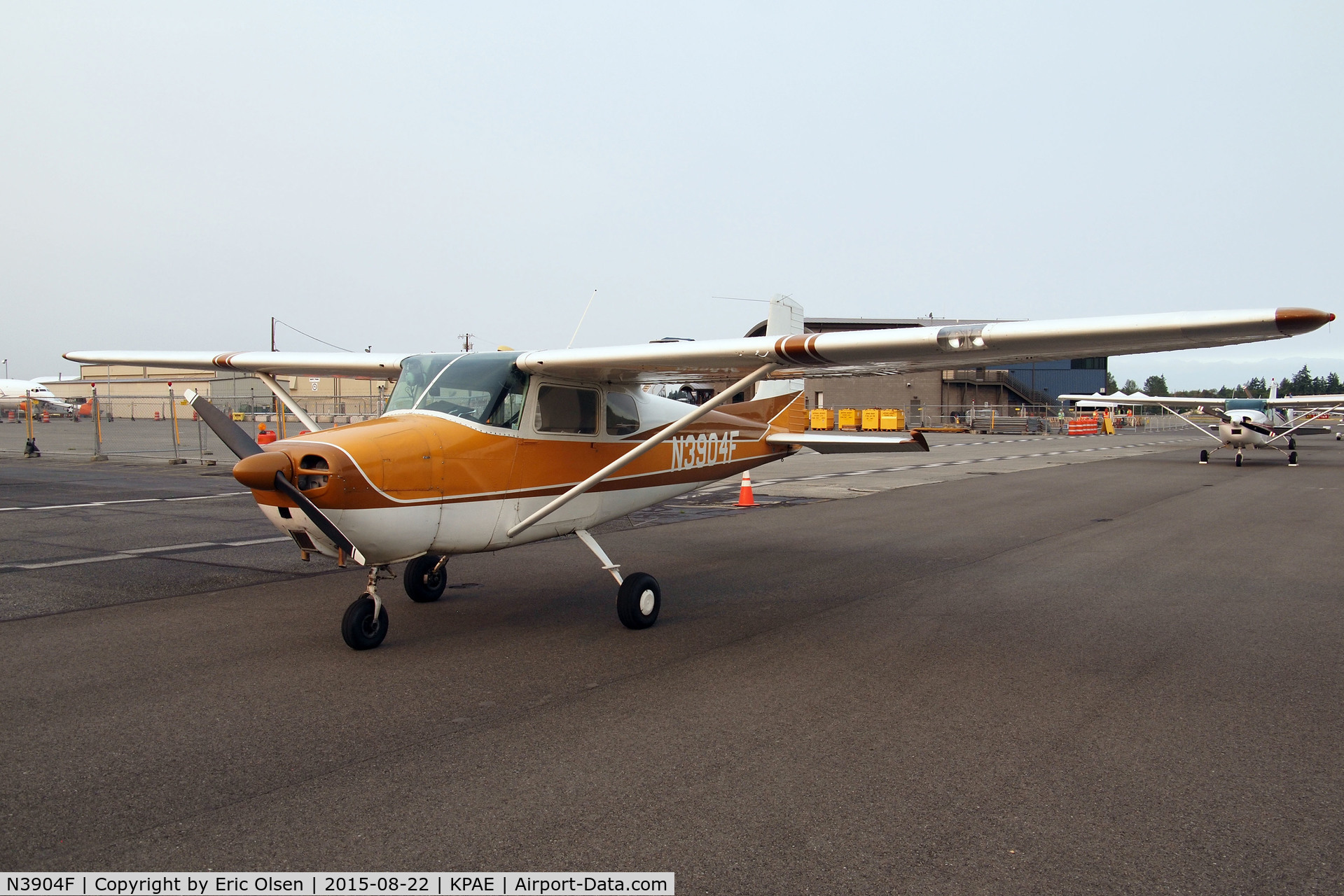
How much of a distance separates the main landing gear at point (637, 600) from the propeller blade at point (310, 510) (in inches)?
80.1

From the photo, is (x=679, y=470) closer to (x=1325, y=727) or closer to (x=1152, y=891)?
(x=1325, y=727)

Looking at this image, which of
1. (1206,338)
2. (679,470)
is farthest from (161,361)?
(1206,338)

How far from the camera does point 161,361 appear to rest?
29.2 ft

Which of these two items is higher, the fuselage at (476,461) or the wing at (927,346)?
the wing at (927,346)

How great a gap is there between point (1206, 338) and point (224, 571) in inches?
351

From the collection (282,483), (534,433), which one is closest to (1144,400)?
(534,433)

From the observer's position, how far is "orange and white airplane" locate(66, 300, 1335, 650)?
16.4ft

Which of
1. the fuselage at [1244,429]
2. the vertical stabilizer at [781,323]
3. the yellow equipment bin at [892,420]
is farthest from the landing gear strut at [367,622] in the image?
the yellow equipment bin at [892,420]

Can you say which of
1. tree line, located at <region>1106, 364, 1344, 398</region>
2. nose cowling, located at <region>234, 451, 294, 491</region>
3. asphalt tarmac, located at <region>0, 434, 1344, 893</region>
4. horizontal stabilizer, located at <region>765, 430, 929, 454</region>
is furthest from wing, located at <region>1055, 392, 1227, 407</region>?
tree line, located at <region>1106, 364, 1344, 398</region>

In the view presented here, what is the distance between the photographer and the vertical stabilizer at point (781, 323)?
9.26 metres

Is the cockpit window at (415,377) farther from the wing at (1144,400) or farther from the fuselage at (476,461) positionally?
the wing at (1144,400)

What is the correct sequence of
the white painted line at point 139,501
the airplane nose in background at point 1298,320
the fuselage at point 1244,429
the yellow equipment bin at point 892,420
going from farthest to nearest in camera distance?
the yellow equipment bin at point 892,420 → the fuselage at point 1244,429 → the white painted line at point 139,501 → the airplane nose in background at point 1298,320

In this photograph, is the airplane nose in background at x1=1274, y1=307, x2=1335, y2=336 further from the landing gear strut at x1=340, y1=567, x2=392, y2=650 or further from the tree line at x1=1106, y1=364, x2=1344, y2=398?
the tree line at x1=1106, y1=364, x2=1344, y2=398

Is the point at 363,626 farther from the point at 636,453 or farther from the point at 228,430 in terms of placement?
the point at 636,453
